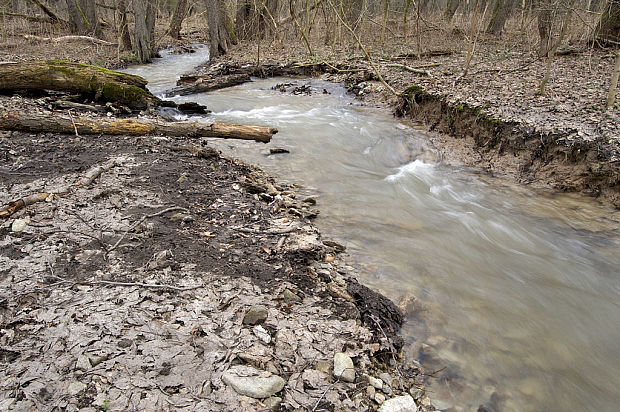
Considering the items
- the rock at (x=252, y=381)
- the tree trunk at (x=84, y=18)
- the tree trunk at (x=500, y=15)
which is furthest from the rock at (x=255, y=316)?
the tree trunk at (x=84, y=18)

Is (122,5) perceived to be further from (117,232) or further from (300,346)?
(300,346)

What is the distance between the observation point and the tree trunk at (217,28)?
17484mm

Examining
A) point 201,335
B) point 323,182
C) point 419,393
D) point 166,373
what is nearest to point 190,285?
point 201,335

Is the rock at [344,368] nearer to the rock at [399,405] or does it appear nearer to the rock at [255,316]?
the rock at [399,405]

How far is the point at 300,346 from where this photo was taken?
278cm

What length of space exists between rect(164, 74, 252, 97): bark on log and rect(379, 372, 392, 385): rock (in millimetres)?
11279

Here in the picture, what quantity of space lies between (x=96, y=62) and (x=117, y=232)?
52.1 feet

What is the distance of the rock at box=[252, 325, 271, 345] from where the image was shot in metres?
2.74

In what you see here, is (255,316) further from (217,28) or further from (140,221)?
(217,28)

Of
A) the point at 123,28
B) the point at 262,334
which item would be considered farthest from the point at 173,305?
the point at 123,28

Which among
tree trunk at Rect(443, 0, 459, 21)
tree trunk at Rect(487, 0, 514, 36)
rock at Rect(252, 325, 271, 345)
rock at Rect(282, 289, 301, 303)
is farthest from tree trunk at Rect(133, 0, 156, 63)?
rock at Rect(252, 325, 271, 345)

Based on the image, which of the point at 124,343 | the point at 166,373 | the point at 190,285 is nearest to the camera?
the point at 166,373

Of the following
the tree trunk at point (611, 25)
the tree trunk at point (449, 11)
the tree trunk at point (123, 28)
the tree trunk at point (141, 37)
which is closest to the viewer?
the tree trunk at point (611, 25)

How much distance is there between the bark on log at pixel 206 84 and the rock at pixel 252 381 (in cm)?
1109
